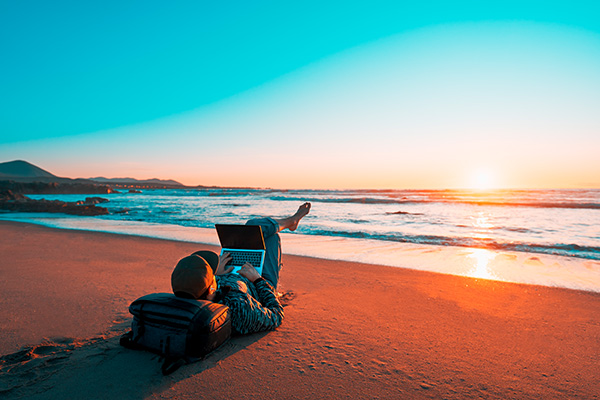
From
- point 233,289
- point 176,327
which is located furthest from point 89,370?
point 233,289

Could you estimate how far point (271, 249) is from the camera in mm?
4004

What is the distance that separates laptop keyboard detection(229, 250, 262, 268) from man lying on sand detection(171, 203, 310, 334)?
0.47 ft

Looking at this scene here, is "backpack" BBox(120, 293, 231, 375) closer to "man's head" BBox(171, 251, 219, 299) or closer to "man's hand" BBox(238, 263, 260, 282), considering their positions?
"man's head" BBox(171, 251, 219, 299)

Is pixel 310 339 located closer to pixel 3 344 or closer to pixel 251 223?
pixel 251 223

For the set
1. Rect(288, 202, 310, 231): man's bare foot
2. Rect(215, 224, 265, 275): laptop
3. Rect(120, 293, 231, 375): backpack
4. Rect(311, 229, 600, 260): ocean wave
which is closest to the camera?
Rect(120, 293, 231, 375): backpack

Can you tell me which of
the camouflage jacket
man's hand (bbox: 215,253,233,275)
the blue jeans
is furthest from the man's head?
the blue jeans

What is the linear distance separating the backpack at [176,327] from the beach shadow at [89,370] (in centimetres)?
10

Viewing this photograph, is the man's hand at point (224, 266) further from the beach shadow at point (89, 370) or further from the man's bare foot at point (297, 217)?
the man's bare foot at point (297, 217)

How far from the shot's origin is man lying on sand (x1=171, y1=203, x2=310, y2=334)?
8.58 feet

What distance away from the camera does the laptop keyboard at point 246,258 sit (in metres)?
3.82

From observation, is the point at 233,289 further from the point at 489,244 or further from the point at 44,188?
the point at 44,188

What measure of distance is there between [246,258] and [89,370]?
1.79 metres

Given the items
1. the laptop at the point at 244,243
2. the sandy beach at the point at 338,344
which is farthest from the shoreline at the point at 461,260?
the laptop at the point at 244,243

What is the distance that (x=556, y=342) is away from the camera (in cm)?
317
